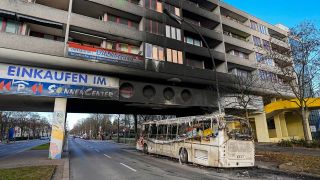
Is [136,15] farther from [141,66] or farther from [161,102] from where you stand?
[161,102]

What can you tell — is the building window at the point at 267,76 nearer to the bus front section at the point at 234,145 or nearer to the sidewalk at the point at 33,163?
the bus front section at the point at 234,145

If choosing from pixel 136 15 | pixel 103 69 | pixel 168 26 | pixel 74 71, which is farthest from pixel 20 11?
pixel 168 26

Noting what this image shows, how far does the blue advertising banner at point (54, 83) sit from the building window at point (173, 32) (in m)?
8.03

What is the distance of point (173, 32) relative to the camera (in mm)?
25281

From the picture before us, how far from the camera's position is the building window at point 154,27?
926 inches

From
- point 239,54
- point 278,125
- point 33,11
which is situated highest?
point 239,54

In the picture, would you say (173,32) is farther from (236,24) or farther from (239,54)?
(239,54)

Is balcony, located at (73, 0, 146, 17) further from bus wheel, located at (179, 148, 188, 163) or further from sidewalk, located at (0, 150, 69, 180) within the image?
bus wheel, located at (179, 148, 188, 163)

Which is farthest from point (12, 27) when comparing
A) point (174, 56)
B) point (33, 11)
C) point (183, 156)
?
point (183, 156)

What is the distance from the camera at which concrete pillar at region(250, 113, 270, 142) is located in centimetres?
3357

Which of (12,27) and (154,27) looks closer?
(12,27)

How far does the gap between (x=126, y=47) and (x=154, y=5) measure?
5.97 meters

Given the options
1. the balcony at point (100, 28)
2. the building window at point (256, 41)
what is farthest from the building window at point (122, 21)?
the building window at point (256, 41)

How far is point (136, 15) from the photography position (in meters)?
23.3
